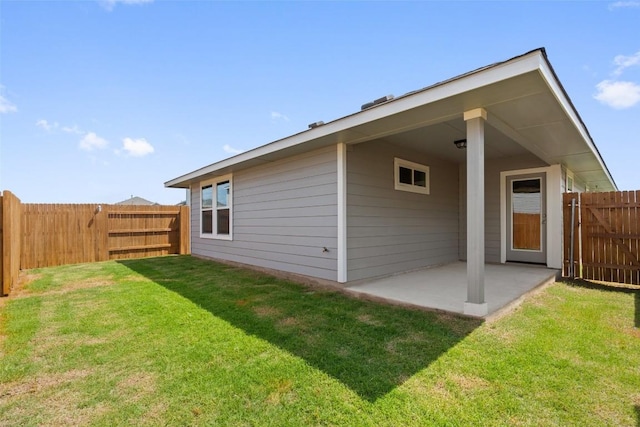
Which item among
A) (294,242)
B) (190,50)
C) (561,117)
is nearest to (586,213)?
(561,117)

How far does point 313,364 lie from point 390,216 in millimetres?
3736

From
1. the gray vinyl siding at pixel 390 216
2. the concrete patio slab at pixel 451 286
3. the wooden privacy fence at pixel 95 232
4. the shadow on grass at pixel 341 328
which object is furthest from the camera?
the wooden privacy fence at pixel 95 232

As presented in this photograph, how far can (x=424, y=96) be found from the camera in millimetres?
3316

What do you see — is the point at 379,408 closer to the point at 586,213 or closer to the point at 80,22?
the point at 586,213

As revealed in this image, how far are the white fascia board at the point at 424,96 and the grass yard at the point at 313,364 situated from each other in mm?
2436

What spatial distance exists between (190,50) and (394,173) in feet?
20.4

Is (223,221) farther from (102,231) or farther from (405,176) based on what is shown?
(405,176)

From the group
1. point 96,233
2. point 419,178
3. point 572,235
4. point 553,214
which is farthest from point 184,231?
point 572,235

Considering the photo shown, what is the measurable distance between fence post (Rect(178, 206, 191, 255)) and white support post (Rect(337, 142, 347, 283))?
25.8 feet

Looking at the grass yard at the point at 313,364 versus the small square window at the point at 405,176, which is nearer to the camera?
the grass yard at the point at 313,364

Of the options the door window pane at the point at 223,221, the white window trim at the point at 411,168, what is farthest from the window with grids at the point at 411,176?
the door window pane at the point at 223,221

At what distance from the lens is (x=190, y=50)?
7.78m

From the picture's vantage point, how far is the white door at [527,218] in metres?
6.67

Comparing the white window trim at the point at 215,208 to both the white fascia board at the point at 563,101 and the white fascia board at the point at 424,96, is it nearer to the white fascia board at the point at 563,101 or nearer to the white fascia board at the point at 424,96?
the white fascia board at the point at 424,96
